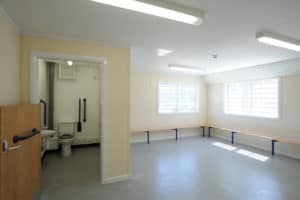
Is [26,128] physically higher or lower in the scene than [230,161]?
higher

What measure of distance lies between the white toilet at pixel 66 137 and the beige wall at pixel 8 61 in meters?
2.25

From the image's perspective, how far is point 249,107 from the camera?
5648 mm

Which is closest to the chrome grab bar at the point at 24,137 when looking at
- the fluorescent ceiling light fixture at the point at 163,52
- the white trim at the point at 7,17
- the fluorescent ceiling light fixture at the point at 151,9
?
the white trim at the point at 7,17

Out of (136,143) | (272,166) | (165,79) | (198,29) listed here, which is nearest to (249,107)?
(272,166)

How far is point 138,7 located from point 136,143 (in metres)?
4.73

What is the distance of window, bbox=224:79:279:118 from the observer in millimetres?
4961

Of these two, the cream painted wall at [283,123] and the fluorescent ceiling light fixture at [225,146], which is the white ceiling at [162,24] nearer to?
the cream painted wall at [283,123]

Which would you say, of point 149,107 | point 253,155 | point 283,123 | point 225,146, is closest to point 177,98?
point 149,107

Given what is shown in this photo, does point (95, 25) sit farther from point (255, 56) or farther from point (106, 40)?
point (255, 56)

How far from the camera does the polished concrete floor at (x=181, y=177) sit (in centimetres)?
266

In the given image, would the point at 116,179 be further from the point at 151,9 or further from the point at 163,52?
the point at 151,9

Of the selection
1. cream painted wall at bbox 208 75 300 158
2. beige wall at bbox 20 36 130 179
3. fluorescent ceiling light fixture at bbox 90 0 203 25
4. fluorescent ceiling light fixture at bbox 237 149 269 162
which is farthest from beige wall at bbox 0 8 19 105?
cream painted wall at bbox 208 75 300 158

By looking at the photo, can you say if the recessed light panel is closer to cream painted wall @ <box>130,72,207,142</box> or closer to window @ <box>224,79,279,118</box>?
cream painted wall @ <box>130,72,207,142</box>

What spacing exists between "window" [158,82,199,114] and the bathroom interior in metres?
2.23
